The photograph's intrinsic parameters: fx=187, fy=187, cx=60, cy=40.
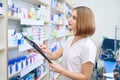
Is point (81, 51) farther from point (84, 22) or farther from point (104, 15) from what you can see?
point (104, 15)

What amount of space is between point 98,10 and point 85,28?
530 centimetres

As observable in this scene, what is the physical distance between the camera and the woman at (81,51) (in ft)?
4.91

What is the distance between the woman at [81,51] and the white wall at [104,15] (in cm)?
513

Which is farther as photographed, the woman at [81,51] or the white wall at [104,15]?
the white wall at [104,15]

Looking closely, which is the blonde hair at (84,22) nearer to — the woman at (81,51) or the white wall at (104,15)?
the woman at (81,51)

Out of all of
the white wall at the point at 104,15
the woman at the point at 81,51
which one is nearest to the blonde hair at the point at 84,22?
the woman at the point at 81,51

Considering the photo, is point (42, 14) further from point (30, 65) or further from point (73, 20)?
point (73, 20)

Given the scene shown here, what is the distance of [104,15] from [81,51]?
17.6ft

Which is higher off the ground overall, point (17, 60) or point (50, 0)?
point (50, 0)

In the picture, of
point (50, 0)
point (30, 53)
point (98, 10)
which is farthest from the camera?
point (98, 10)

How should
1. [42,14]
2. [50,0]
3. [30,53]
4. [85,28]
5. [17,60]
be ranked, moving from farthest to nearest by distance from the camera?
[50,0], [42,14], [30,53], [17,60], [85,28]

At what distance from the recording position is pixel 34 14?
2.42m

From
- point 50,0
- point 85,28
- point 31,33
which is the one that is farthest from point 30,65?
point 50,0

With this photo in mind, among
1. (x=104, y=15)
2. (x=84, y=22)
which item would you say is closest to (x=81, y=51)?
(x=84, y=22)
